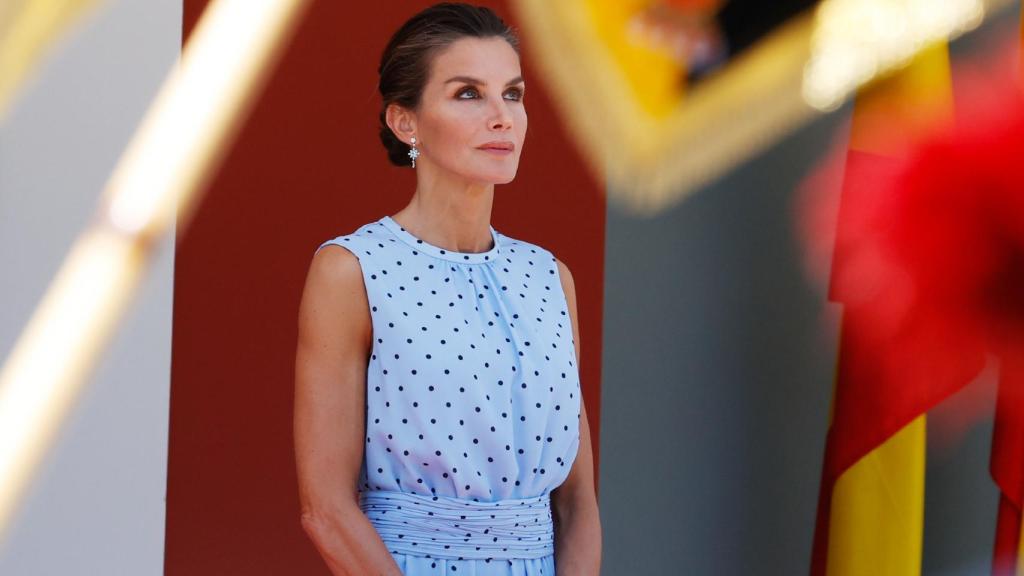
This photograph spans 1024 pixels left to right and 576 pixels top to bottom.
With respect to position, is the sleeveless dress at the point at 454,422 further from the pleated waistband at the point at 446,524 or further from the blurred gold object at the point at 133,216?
the blurred gold object at the point at 133,216

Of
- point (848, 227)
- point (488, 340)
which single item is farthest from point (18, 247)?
point (848, 227)

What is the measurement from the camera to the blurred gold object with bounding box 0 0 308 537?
1807mm

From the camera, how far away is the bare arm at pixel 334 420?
4.38 ft

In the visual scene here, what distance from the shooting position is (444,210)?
1510 mm

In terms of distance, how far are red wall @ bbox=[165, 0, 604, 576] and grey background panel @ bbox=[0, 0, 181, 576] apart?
34 mm

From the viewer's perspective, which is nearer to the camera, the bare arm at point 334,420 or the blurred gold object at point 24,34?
the bare arm at point 334,420

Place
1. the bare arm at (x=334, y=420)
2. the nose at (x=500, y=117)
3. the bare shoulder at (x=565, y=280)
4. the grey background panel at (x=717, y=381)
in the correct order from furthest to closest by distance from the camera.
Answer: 1. the grey background panel at (x=717, y=381)
2. the bare shoulder at (x=565, y=280)
3. the nose at (x=500, y=117)
4. the bare arm at (x=334, y=420)

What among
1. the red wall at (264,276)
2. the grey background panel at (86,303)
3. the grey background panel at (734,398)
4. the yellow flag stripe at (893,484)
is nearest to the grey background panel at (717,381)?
the grey background panel at (734,398)

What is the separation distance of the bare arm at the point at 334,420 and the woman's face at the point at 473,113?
7.4 inches

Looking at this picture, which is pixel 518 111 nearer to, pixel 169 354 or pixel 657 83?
pixel 169 354

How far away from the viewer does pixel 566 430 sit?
1.47 metres

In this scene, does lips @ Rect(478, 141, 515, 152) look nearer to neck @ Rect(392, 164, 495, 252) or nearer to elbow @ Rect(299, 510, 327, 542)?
Result: neck @ Rect(392, 164, 495, 252)

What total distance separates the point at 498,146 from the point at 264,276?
703mm

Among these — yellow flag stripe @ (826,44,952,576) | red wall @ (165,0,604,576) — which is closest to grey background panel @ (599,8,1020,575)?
yellow flag stripe @ (826,44,952,576)
